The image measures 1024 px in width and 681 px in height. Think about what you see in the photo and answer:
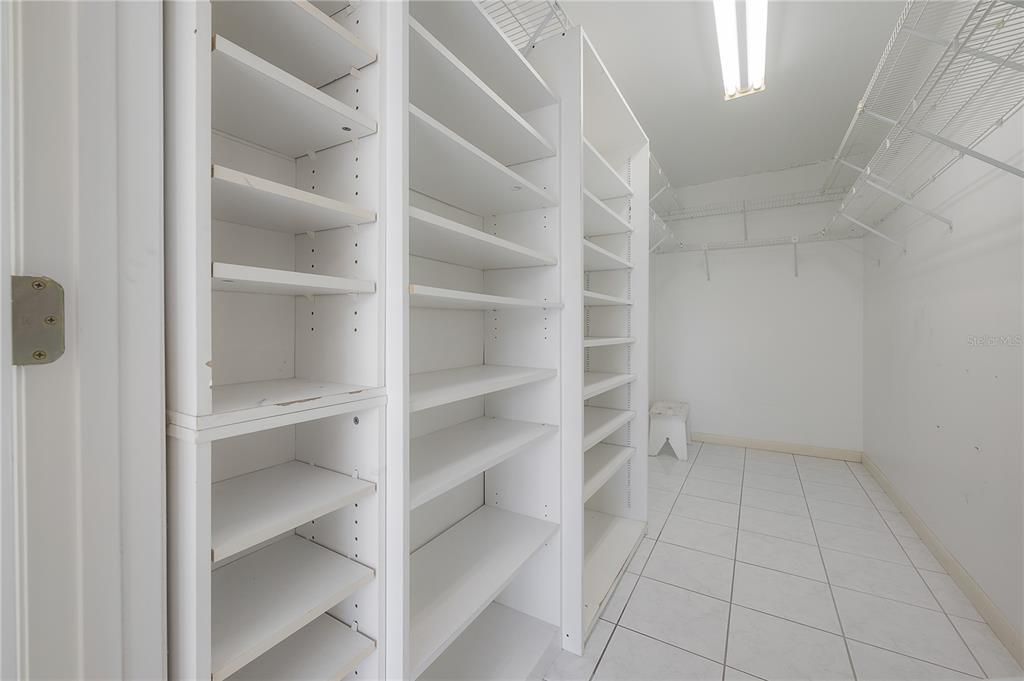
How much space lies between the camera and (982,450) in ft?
5.68

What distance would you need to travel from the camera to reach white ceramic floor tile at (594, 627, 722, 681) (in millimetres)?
A: 1411

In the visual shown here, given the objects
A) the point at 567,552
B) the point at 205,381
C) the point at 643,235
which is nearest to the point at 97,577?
the point at 205,381

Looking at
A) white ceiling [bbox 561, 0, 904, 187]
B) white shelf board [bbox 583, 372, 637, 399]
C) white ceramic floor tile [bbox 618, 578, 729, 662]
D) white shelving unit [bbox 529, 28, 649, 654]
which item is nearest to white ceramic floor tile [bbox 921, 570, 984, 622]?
white ceramic floor tile [bbox 618, 578, 729, 662]

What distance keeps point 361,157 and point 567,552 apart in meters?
1.45

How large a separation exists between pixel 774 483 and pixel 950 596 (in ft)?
4.34

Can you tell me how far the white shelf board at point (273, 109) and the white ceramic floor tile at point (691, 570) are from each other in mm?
2195

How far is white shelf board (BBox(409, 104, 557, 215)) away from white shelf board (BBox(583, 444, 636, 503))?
1.18m

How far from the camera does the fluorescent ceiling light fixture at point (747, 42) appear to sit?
1575 mm

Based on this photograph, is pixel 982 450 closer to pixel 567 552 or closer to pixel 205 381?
pixel 567 552

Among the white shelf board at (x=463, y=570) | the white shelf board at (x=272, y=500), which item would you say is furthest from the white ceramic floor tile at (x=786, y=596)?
the white shelf board at (x=272, y=500)

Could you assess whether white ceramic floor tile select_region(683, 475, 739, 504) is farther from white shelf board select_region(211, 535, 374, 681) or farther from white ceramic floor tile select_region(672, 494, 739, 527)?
white shelf board select_region(211, 535, 374, 681)

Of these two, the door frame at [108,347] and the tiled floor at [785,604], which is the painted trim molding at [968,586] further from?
the door frame at [108,347]

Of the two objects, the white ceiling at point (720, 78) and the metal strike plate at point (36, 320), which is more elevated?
the white ceiling at point (720, 78)

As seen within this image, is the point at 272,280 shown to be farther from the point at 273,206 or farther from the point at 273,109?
the point at 273,109
